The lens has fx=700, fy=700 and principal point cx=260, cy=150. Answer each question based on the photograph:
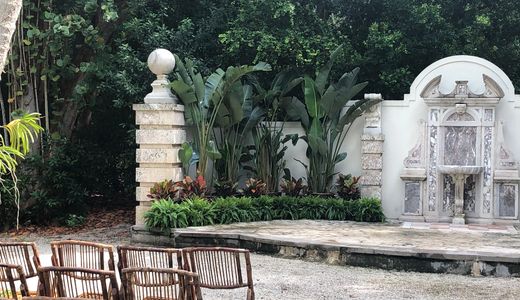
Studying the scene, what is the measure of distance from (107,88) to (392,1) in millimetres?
5575

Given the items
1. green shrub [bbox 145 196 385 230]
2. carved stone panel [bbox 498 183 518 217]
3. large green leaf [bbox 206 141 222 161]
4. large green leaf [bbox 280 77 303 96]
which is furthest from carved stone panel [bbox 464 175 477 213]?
large green leaf [bbox 206 141 222 161]

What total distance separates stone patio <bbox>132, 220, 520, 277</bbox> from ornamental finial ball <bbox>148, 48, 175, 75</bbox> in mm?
2472

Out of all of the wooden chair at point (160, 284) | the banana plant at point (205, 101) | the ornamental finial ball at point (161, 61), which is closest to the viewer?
the wooden chair at point (160, 284)

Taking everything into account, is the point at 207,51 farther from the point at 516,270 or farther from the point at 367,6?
the point at 516,270

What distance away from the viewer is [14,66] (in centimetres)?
1242

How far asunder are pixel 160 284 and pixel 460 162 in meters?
8.06

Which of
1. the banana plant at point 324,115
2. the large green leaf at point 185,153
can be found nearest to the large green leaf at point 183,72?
the large green leaf at point 185,153

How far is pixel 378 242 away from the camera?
8.87m

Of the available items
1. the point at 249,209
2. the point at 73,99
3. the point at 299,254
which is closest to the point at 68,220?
the point at 73,99

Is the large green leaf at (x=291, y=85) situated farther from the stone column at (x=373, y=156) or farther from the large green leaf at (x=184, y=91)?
the large green leaf at (x=184, y=91)

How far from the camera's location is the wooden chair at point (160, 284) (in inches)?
166

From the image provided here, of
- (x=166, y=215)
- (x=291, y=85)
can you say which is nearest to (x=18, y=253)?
(x=166, y=215)

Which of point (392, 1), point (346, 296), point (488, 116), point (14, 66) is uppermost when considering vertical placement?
point (392, 1)

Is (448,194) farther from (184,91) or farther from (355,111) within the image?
(184,91)
